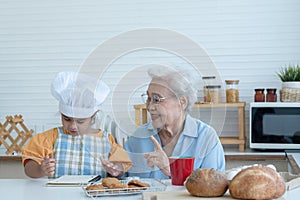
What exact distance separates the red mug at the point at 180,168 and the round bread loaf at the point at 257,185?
299 millimetres

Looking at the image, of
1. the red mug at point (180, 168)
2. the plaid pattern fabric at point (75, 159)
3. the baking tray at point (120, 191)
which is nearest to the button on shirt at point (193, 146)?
the plaid pattern fabric at point (75, 159)

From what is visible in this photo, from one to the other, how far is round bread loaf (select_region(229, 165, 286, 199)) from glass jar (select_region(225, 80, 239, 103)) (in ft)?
6.81

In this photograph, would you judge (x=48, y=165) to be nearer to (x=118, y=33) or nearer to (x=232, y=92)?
(x=232, y=92)

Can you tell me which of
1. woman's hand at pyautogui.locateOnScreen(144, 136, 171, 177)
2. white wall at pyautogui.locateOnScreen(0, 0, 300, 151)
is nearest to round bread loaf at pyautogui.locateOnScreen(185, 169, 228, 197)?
woman's hand at pyautogui.locateOnScreen(144, 136, 171, 177)

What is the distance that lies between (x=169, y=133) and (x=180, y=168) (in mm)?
333

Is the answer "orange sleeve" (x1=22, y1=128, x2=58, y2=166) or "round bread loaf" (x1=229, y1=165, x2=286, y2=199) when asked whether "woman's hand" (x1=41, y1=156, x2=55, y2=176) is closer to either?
"orange sleeve" (x1=22, y1=128, x2=58, y2=166)

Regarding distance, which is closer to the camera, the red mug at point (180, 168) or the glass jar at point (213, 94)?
the red mug at point (180, 168)

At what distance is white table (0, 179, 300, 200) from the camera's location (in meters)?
1.57

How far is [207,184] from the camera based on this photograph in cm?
141

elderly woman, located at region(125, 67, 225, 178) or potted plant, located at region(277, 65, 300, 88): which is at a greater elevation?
potted plant, located at region(277, 65, 300, 88)

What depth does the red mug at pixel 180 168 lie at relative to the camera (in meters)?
1.67

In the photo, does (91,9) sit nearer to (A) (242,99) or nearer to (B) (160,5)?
(B) (160,5)

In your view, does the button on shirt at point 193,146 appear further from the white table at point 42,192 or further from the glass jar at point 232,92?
the glass jar at point 232,92

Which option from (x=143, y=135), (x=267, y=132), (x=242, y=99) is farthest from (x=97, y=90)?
(x=242, y=99)
